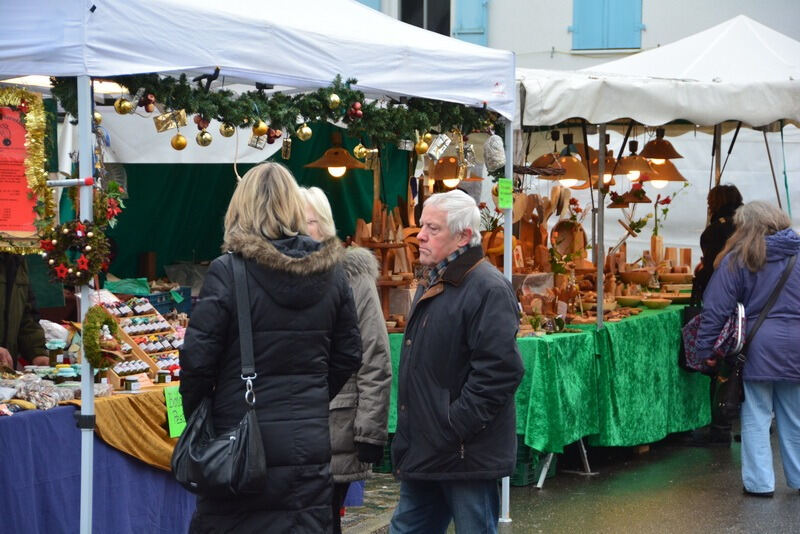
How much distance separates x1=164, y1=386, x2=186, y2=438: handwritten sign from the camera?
5.64 meters

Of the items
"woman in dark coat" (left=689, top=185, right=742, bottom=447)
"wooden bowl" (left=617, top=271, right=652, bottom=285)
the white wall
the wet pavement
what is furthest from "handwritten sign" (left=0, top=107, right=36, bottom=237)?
the white wall

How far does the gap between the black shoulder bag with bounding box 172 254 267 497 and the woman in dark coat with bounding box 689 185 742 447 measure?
6327 millimetres

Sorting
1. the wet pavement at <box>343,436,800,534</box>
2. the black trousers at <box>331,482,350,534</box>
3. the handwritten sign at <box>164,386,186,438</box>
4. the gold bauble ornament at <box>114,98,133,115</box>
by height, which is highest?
the gold bauble ornament at <box>114,98,133,115</box>

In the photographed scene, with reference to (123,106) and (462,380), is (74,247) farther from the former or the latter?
(462,380)

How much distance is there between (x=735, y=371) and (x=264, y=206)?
180 inches

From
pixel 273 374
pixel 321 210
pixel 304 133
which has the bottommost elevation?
pixel 273 374

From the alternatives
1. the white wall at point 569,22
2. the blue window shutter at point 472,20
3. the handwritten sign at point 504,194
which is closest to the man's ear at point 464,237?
the handwritten sign at point 504,194

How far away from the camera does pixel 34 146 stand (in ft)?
16.3

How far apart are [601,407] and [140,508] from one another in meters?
3.61

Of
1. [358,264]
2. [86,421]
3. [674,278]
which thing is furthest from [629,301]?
[86,421]

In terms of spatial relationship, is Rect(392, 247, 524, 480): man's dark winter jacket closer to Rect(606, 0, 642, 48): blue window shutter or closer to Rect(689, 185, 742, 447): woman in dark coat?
Rect(689, 185, 742, 447): woman in dark coat

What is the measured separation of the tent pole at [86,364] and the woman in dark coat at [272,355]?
100 cm

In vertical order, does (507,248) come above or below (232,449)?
above

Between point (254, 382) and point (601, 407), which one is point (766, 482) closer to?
point (601, 407)
